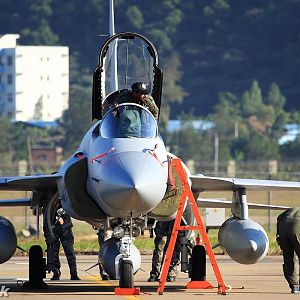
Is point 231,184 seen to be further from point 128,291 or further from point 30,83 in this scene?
point 30,83

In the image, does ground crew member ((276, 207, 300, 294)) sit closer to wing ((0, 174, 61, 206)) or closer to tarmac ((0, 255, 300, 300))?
tarmac ((0, 255, 300, 300))

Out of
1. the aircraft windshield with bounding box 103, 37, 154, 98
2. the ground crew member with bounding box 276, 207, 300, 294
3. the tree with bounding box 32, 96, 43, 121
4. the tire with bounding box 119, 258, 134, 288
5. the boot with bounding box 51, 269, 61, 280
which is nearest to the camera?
the tire with bounding box 119, 258, 134, 288

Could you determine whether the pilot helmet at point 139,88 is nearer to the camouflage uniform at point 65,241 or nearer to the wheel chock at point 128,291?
the camouflage uniform at point 65,241

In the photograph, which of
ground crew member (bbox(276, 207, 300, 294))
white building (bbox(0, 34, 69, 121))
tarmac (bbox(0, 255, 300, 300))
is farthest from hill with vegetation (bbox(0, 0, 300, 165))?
ground crew member (bbox(276, 207, 300, 294))

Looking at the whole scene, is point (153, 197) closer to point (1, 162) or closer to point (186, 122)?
point (1, 162)

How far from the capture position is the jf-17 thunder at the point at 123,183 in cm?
1677

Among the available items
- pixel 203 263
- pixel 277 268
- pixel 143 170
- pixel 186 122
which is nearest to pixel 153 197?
pixel 143 170

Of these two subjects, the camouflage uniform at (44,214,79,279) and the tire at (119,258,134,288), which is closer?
the tire at (119,258,134,288)

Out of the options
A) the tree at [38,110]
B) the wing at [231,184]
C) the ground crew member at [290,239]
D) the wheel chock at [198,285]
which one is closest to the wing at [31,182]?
the wing at [231,184]

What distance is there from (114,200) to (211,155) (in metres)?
77.6

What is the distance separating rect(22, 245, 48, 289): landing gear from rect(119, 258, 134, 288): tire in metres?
2.09

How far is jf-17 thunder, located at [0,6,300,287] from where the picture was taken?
660 inches

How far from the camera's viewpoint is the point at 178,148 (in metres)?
93.2

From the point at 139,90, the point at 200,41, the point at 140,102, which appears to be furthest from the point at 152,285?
the point at 200,41
